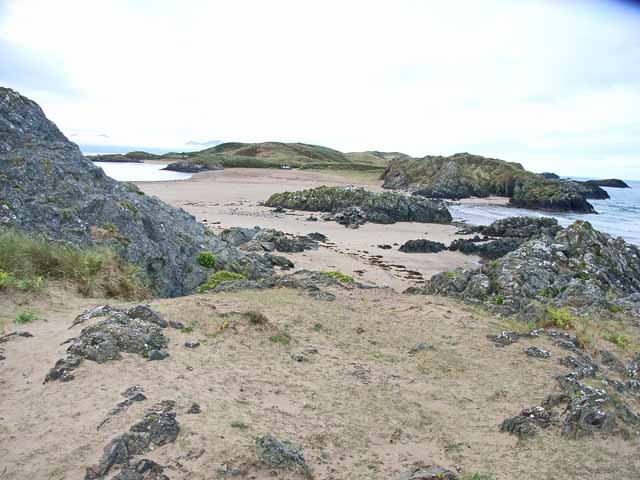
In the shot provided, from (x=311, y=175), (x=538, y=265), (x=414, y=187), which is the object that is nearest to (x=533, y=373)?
(x=538, y=265)

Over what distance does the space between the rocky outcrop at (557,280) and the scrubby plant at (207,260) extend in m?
5.07

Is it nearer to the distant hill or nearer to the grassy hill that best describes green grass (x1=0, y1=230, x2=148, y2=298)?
the distant hill

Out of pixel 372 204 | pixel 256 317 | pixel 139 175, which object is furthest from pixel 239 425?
pixel 139 175

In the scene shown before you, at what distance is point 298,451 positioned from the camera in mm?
4312

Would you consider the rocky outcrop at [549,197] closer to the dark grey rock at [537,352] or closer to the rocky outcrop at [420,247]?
the rocky outcrop at [420,247]

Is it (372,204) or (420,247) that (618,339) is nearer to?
(420,247)

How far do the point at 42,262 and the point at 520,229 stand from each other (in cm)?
2137

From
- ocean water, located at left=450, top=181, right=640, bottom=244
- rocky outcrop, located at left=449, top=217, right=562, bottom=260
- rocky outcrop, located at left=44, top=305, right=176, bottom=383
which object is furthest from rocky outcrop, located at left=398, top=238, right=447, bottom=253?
rocky outcrop, located at left=44, top=305, right=176, bottom=383

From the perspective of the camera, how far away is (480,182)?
183ft

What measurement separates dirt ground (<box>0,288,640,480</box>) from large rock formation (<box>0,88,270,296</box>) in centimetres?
242

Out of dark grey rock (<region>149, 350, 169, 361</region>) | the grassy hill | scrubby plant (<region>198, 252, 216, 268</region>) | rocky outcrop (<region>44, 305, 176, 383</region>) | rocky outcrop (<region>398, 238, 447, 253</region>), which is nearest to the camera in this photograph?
rocky outcrop (<region>44, 305, 176, 383</region>)

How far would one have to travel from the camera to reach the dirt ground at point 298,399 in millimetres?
4184

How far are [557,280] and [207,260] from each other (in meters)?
8.39

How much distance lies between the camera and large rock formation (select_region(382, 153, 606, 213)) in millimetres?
43938
